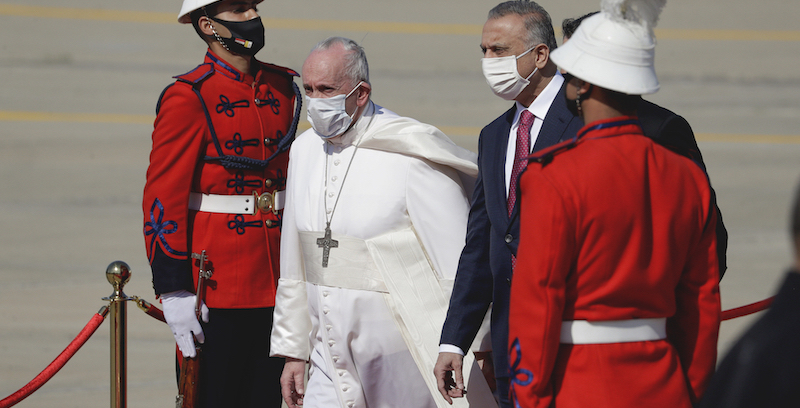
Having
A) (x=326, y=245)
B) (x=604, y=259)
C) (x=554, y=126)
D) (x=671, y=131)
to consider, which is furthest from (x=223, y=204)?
(x=604, y=259)

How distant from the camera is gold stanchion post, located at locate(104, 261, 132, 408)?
355 centimetres

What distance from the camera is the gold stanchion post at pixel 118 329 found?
3555mm

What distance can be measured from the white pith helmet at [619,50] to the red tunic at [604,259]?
10 centimetres

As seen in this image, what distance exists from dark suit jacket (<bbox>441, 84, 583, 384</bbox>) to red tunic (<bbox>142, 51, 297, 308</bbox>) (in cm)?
103

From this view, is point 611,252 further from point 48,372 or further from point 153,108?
point 153,108

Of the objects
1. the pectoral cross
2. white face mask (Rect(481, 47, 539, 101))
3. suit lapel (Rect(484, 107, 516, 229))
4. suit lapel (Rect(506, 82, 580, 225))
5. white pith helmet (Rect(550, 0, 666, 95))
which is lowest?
the pectoral cross

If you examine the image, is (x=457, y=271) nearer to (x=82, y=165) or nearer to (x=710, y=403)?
(x=710, y=403)

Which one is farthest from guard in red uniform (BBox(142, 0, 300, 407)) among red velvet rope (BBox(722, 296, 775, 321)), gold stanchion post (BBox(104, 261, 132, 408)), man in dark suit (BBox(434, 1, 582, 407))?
red velvet rope (BBox(722, 296, 775, 321))

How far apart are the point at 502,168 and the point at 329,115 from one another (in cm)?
69

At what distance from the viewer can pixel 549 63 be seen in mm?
2951

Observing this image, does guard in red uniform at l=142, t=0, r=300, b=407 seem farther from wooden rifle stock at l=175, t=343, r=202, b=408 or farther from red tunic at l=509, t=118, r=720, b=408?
red tunic at l=509, t=118, r=720, b=408

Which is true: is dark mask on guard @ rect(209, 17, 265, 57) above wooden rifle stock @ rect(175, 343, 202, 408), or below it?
above

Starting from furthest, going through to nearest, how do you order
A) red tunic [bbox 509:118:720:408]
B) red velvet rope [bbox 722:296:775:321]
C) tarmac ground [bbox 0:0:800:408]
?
tarmac ground [bbox 0:0:800:408]
red velvet rope [bbox 722:296:775:321]
red tunic [bbox 509:118:720:408]

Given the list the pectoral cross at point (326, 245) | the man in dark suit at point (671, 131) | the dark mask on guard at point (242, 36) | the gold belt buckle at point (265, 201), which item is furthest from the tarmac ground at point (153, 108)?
the man in dark suit at point (671, 131)
